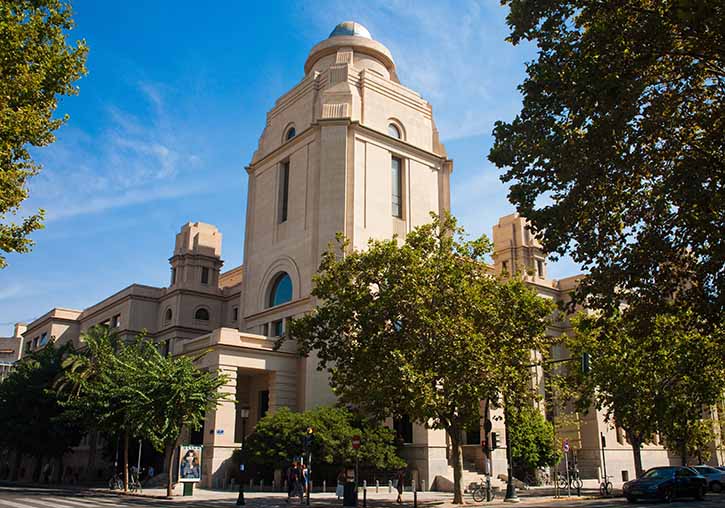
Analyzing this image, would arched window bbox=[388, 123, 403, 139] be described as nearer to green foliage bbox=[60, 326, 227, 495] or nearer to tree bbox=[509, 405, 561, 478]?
tree bbox=[509, 405, 561, 478]

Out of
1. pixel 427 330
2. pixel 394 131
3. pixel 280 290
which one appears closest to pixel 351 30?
pixel 394 131

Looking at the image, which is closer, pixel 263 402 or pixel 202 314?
pixel 263 402

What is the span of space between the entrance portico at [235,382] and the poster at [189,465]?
4416 millimetres

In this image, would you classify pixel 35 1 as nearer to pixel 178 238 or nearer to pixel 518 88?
pixel 518 88

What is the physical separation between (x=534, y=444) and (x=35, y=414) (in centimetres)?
3055

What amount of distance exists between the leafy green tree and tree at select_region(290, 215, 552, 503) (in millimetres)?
21587

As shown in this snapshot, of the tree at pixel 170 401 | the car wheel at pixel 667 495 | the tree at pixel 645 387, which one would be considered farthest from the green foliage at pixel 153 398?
the car wheel at pixel 667 495

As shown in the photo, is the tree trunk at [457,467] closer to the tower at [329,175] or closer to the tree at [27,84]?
the tower at [329,175]

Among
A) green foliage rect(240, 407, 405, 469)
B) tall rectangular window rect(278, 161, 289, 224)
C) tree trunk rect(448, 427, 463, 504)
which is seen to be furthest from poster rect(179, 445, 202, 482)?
tall rectangular window rect(278, 161, 289, 224)

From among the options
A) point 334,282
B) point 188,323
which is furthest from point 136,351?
point 188,323

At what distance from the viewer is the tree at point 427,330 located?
2508cm

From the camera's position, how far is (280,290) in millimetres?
44875

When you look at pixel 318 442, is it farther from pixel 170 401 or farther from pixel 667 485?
pixel 667 485

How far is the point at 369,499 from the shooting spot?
2820cm
